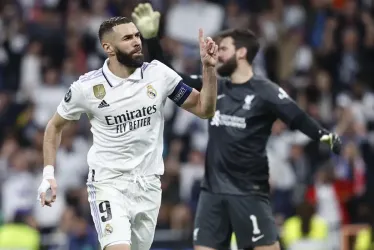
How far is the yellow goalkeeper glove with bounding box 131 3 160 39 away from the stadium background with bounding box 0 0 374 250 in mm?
3061

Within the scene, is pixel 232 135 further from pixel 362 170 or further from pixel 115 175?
pixel 362 170

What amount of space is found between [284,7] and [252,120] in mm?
9491

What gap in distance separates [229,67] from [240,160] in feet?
2.99

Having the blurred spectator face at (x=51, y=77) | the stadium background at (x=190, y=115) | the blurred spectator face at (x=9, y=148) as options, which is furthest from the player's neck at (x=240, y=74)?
the blurred spectator face at (x=51, y=77)

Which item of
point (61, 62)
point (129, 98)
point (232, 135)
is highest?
point (129, 98)

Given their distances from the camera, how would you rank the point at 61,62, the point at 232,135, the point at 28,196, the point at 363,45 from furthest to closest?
the point at 363,45
the point at 61,62
the point at 28,196
the point at 232,135

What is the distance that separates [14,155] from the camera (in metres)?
15.3

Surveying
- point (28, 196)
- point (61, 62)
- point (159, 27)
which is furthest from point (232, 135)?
point (61, 62)

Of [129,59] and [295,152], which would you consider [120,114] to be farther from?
[295,152]

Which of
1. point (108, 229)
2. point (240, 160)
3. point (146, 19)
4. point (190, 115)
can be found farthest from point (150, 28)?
point (190, 115)

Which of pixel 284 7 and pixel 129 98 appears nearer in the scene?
pixel 129 98

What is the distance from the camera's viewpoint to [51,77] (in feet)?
53.8

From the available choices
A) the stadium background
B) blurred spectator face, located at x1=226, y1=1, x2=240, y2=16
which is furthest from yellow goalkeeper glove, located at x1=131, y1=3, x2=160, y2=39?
blurred spectator face, located at x1=226, y1=1, x2=240, y2=16

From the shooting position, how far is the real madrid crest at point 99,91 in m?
8.34
